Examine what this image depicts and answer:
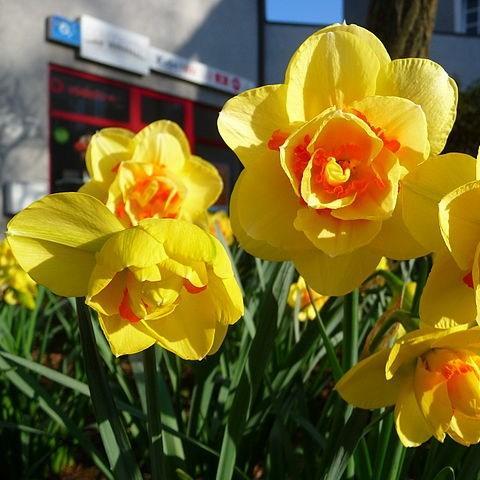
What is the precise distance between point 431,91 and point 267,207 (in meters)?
0.17

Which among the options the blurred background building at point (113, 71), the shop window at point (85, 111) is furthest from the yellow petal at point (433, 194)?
the shop window at point (85, 111)

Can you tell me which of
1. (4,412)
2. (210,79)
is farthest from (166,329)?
(210,79)

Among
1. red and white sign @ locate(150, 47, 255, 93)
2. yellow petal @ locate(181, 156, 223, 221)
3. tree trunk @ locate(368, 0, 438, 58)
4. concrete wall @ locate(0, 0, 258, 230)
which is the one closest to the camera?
yellow petal @ locate(181, 156, 223, 221)

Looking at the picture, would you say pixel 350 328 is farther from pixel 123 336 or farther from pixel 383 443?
pixel 123 336

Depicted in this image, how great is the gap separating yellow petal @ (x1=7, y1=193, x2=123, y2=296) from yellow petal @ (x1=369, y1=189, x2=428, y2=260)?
9.0 inches

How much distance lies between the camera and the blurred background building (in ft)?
18.6

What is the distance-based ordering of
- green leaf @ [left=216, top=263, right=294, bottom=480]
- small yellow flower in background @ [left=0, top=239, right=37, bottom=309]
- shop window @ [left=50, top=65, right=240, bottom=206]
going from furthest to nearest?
shop window @ [left=50, top=65, right=240, bottom=206]
small yellow flower in background @ [left=0, top=239, right=37, bottom=309]
green leaf @ [left=216, top=263, right=294, bottom=480]

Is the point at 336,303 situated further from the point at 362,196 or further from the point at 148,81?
the point at 148,81

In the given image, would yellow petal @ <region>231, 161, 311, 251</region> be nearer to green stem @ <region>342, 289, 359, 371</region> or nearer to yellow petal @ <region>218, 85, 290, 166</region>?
yellow petal @ <region>218, 85, 290, 166</region>

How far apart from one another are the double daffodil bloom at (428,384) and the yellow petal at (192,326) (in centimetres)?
13

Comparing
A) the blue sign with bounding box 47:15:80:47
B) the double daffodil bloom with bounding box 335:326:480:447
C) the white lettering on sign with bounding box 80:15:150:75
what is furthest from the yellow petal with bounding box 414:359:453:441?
the white lettering on sign with bounding box 80:15:150:75

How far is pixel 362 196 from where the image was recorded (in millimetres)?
445

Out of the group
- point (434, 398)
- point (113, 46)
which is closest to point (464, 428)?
point (434, 398)

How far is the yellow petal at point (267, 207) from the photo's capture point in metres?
0.46
